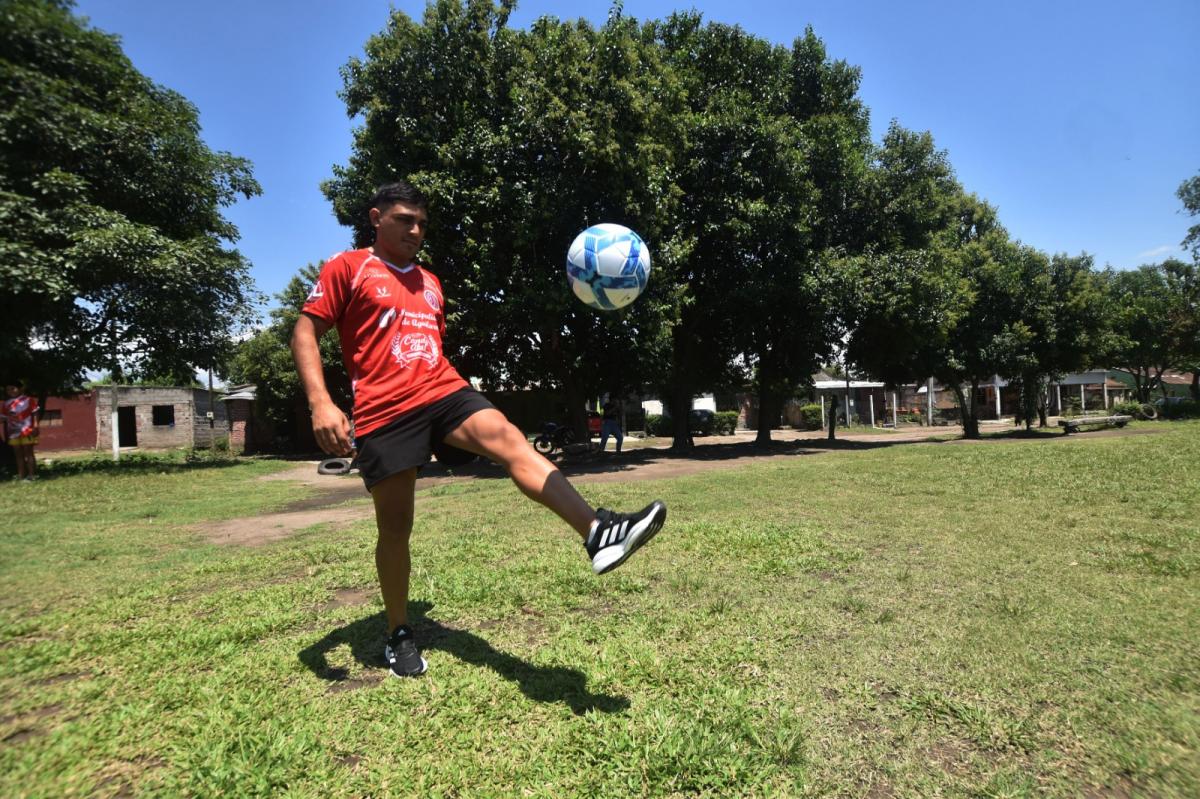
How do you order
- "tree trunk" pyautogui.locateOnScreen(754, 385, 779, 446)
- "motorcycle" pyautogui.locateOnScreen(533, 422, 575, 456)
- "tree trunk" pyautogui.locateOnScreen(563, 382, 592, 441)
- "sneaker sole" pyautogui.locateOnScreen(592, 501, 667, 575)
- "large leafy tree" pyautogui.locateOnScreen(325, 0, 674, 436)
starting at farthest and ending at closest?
"tree trunk" pyautogui.locateOnScreen(754, 385, 779, 446) < "tree trunk" pyautogui.locateOnScreen(563, 382, 592, 441) < "motorcycle" pyautogui.locateOnScreen(533, 422, 575, 456) < "large leafy tree" pyautogui.locateOnScreen(325, 0, 674, 436) < "sneaker sole" pyautogui.locateOnScreen(592, 501, 667, 575)

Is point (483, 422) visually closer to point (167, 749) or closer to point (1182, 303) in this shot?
point (167, 749)

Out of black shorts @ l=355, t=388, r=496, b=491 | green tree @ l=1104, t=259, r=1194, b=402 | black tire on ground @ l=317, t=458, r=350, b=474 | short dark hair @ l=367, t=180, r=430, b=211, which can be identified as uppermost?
green tree @ l=1104, t=259, r=1194, b=402

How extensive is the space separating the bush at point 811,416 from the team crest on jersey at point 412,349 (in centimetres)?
3793

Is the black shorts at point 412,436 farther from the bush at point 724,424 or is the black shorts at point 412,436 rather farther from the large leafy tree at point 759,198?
the bush at point 724,424

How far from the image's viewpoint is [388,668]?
2.75m

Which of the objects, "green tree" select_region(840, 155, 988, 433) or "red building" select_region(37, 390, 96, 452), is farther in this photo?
"red building" select_region(37, 390, 96, 452)

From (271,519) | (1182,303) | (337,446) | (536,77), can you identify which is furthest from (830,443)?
(1182,303)

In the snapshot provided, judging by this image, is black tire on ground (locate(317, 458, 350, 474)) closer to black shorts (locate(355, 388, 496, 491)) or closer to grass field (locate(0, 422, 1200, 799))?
grass field (locate(0, 422, 1200, 799))

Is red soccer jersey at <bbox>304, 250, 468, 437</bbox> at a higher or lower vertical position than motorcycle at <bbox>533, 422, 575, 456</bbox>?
higher

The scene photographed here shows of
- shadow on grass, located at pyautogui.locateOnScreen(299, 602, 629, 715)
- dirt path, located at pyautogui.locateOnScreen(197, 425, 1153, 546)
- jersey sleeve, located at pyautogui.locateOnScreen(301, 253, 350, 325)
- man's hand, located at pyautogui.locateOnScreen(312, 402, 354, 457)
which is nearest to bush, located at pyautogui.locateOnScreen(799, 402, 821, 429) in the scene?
dirt path, located at pyautogui.locateOnScreen(197, 425, 1153, 546)

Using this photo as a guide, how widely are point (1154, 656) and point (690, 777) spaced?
212 centimetres

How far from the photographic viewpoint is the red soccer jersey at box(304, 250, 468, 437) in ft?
8.64

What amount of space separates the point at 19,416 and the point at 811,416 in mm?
36530

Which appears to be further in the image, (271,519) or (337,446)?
(271,519)
